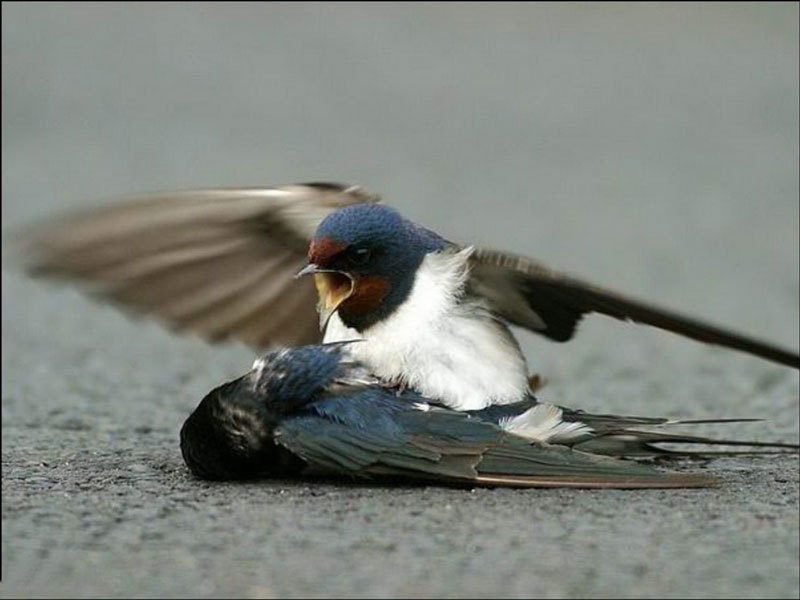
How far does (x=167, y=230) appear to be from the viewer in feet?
13.3

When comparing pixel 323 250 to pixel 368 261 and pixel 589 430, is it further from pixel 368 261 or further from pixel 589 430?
pixel 589 430

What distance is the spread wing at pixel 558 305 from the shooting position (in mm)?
3334

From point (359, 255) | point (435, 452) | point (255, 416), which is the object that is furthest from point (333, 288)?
point (435, 452)

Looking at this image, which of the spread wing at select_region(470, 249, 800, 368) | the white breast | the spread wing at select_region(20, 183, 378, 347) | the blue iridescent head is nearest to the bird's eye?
the blue iridescent head

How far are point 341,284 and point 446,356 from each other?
255 millimetres

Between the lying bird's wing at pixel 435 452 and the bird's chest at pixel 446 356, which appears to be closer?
the lying bird's wing at pixel 435 452

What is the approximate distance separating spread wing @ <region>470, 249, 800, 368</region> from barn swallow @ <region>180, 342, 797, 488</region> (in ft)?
0.65

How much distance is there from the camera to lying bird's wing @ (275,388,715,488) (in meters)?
3.12

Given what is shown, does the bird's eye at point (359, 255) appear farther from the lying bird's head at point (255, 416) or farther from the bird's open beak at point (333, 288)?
the lying bird's head at point (255, 416)

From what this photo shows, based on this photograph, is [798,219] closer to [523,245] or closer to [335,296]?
[523,245]

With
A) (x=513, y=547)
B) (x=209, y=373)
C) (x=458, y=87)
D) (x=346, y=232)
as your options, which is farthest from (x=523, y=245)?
(x=513, y=547)

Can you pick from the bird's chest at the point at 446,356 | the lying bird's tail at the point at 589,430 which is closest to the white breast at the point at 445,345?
the bird's chest at the point at 446,356

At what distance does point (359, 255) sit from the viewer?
345 centimetres

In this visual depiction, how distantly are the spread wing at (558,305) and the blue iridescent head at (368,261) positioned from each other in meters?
0.15
